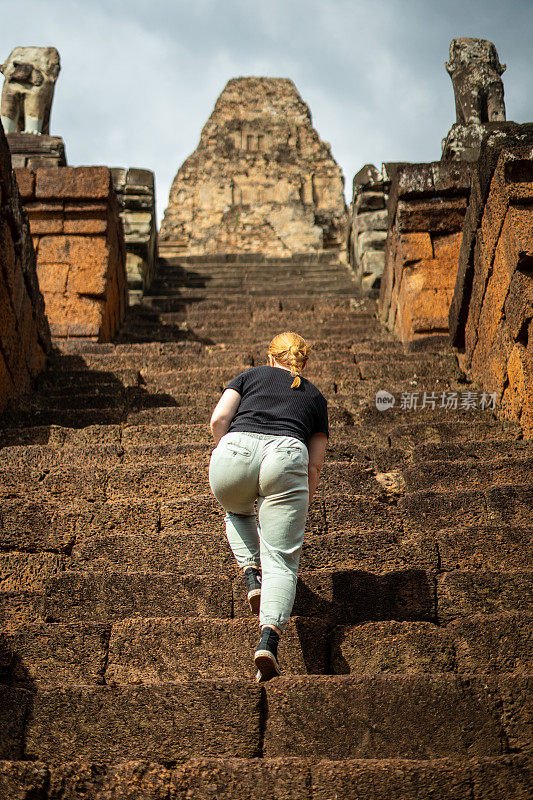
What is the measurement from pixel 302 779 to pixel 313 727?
252mm

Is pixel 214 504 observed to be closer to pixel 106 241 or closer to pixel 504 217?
pixel 504 217

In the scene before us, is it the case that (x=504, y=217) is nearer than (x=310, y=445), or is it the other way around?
(x=310, y=445)

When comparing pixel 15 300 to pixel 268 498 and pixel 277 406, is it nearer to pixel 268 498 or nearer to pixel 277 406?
pixel 277 406

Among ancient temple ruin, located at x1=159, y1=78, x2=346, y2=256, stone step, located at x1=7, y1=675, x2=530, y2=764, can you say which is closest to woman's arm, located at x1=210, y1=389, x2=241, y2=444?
stone step, located at x1=7, y1=675, x2=530, y2=764

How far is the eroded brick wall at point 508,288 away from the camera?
5023 mm

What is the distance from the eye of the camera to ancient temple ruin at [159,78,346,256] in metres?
22.2

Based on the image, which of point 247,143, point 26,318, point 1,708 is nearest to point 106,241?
point 26,318

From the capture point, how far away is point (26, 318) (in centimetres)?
642

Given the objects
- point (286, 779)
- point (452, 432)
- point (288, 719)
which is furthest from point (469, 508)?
point (286, 779)

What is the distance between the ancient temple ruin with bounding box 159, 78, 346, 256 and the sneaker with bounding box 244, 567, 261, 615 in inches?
734

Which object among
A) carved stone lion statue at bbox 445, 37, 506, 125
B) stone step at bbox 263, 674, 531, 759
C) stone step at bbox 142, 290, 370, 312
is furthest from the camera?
carved stone lion statue at bbox 445, 37, 506, 125

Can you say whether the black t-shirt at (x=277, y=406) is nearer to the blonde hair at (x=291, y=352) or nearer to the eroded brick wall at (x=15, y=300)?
the blonde hair at (x=291, y=352)

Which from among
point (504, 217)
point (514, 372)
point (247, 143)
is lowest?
point (514, 372)

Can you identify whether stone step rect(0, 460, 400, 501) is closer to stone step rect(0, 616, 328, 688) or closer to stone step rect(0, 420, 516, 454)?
stone step rect(0, 420, 516, 454)
